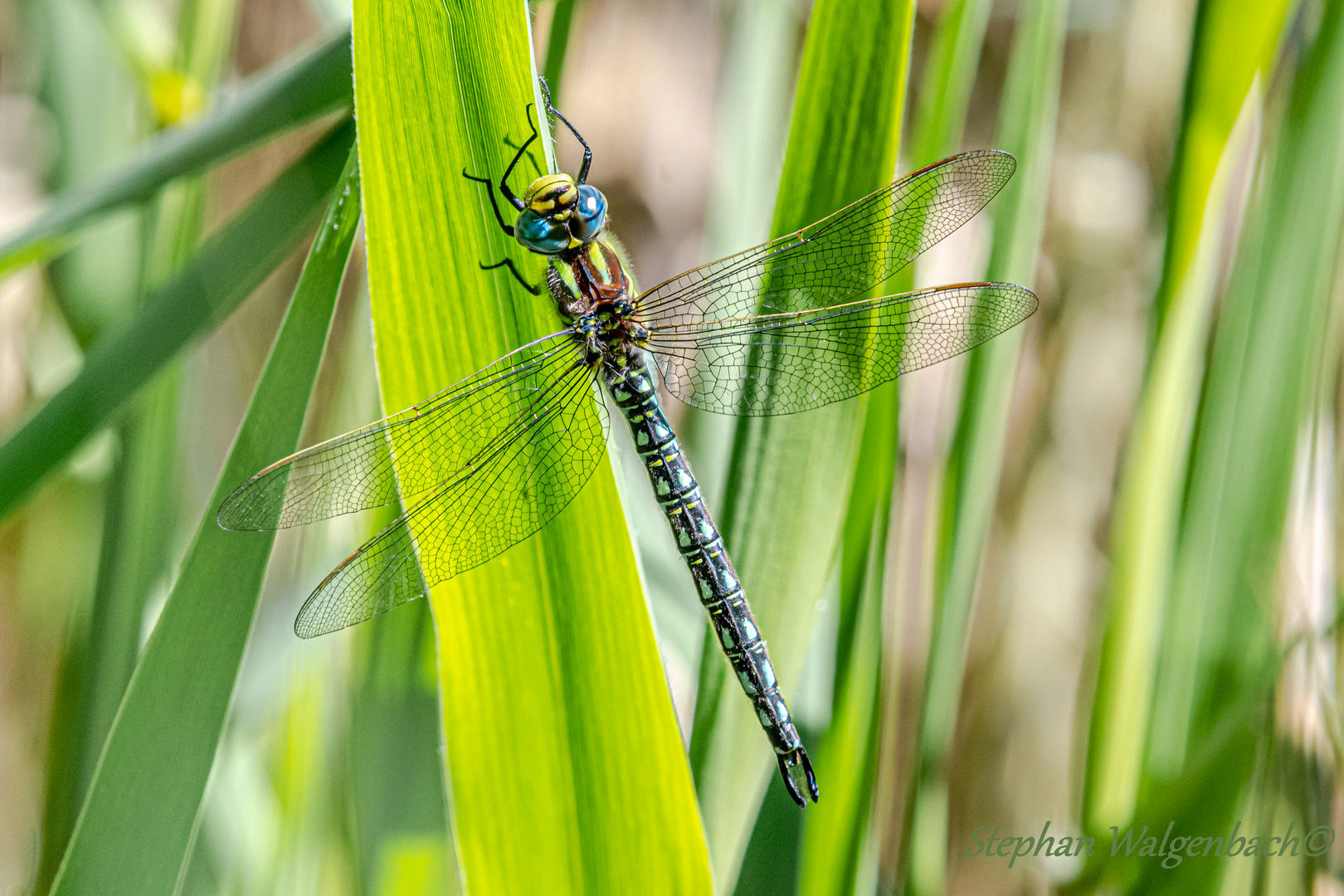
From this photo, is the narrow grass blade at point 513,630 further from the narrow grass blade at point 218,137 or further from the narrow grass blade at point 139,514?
the narrow grass blade at point 139,514

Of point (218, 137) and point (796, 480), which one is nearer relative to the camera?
point (218, 137)

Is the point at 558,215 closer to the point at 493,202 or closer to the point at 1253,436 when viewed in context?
the point at 493,202

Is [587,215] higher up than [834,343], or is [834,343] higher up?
[587,215]

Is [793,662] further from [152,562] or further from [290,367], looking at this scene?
[152,562]

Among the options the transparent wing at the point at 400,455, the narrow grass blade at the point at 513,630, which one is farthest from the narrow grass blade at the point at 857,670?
the transparent wing at the point at 400,455

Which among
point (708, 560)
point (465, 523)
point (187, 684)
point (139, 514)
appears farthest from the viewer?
point (708, 560)

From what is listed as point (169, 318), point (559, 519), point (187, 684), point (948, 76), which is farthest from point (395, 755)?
point (948, 76)
